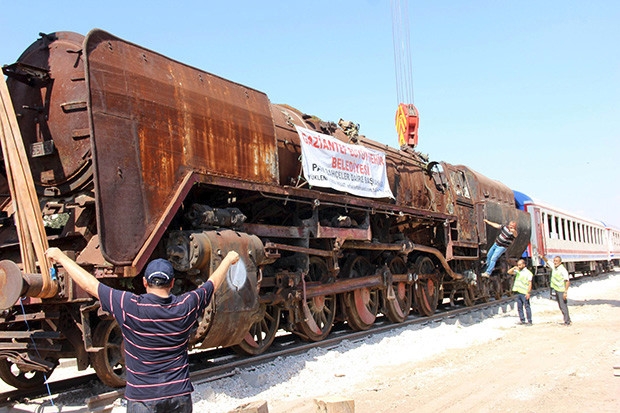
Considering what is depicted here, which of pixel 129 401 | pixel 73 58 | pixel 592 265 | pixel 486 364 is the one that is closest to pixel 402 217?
pixel 486 364

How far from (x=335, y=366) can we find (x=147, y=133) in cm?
406

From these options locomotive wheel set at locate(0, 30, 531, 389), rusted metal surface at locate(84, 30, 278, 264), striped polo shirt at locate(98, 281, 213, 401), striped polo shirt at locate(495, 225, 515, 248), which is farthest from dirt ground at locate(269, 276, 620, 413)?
striped polo shirt at locate(495, 225, 515, 248)

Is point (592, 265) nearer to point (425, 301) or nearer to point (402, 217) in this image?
point (425, 301)

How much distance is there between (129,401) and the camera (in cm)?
297

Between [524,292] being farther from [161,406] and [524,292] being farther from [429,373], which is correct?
[161,406]

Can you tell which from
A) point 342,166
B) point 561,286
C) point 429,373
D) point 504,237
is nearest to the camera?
point 429,373

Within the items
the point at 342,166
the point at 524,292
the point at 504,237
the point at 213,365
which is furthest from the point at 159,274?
the point at 504,237

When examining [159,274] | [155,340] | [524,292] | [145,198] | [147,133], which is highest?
[147,133]

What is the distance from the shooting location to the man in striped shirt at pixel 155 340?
2.94 m

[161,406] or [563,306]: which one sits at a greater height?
[161,406]

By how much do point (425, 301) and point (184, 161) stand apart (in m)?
7.90

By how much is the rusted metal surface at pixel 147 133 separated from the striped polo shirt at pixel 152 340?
88.6 inches

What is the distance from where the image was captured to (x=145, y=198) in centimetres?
554

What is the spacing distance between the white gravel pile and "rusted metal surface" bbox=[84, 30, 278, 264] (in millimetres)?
1959
